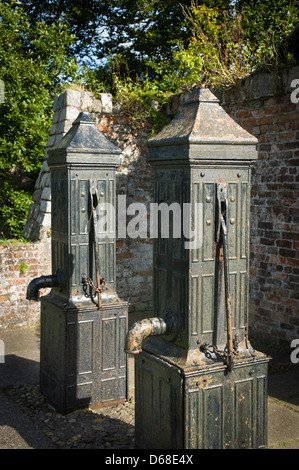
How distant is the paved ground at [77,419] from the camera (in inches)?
148

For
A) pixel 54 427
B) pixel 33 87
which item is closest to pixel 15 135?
pixel 33 87

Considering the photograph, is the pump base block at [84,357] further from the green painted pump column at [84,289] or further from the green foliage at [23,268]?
the green foliage at [23,268]

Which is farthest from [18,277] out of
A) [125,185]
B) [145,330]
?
[145,330]

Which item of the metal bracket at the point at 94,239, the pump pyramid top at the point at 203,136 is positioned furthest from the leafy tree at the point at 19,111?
the pump pyramid top at the point at 203,136

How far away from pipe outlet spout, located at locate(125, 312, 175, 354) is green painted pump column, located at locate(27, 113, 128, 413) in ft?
4.62

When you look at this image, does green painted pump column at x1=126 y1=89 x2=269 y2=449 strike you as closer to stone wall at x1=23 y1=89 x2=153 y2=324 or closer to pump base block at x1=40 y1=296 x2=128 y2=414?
pump base block at x1=40 y1=296 x2=128 y2=414

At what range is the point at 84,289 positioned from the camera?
446 cm

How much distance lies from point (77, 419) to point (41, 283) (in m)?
1.18

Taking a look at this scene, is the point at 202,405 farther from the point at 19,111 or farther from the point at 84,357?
the point at 19,111

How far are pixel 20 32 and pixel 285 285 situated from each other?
25.5ft

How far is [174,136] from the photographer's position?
9.85 ft

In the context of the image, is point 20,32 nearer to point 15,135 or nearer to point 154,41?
point 15,135

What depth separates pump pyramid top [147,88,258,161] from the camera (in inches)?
114

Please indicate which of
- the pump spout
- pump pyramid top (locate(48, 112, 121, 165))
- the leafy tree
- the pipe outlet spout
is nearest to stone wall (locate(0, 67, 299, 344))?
the leafy tree
